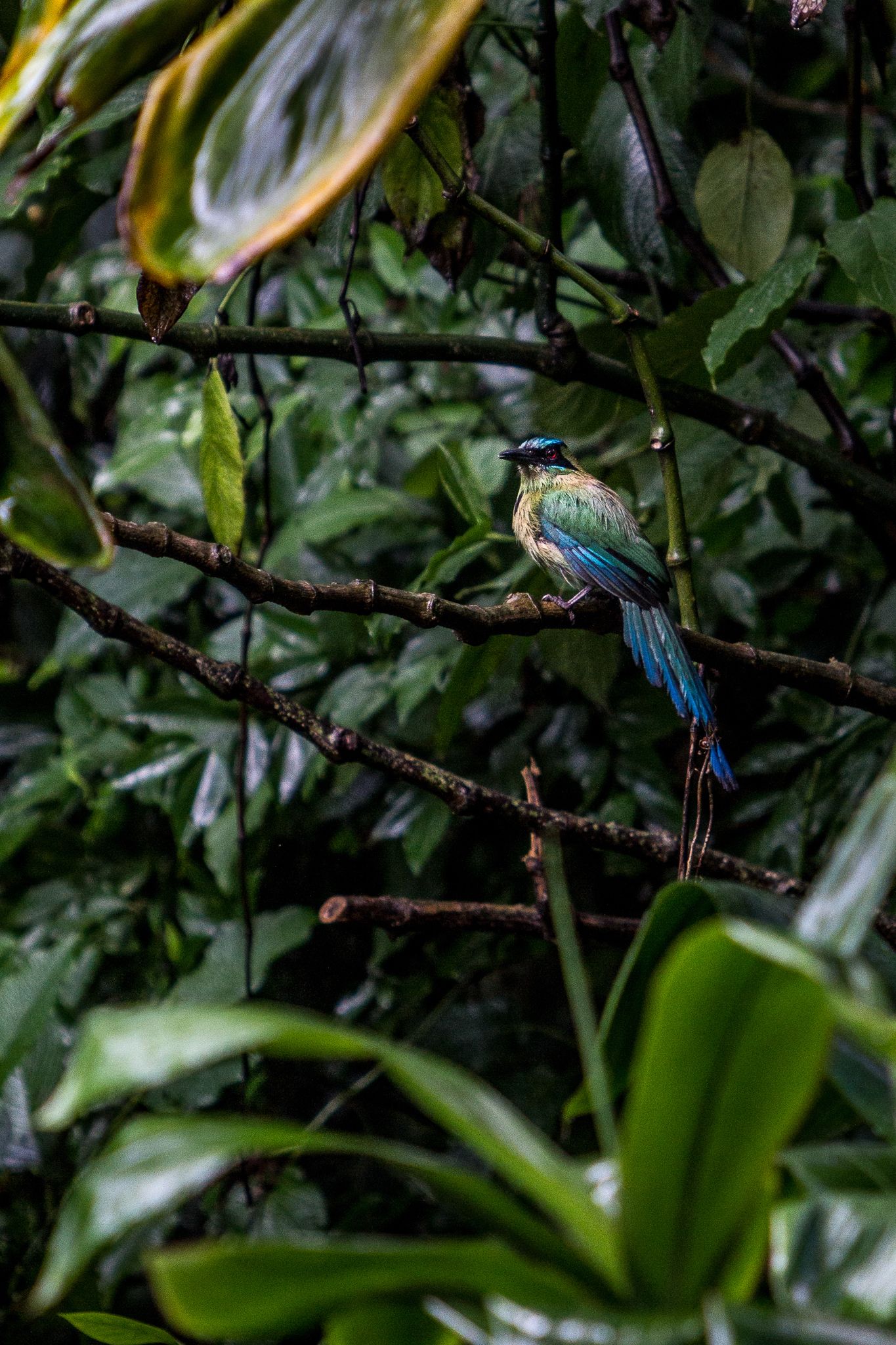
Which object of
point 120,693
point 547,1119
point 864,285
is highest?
point 864,285

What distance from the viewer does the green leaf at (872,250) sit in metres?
1.62

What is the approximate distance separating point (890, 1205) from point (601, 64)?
6.72 ft

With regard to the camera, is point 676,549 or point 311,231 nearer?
point 676,549

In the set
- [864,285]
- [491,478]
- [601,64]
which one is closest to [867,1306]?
[864,285]

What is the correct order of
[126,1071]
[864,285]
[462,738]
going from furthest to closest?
1. [462,738]
2. [864,285]
3. [126,1071]

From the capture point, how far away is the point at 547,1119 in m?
2.57

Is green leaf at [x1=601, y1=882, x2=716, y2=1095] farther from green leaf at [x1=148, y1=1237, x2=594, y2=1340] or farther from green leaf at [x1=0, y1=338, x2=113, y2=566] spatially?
green leaf at [x1=0, y1=338, x2=113, y2=566]

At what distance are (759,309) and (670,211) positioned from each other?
2.01 ft

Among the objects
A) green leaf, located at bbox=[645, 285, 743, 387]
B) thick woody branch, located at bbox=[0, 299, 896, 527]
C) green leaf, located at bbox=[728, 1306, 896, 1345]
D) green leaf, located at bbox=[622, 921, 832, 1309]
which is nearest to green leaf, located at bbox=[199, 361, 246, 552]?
thick woody branch, located at bbox=[0, 299, 896, 527]

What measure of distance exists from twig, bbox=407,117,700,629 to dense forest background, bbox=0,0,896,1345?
0.10 metres

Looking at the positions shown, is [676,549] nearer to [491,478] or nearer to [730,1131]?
[730,1131]

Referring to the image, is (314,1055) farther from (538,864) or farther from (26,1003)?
(26,1003)

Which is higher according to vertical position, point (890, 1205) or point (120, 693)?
point (890, 1205)

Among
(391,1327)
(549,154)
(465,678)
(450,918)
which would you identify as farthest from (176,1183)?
(549,154)
